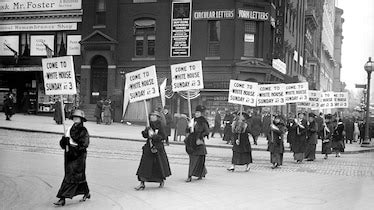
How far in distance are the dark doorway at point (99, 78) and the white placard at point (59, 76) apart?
2291 centimetres

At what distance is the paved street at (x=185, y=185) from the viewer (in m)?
8.76

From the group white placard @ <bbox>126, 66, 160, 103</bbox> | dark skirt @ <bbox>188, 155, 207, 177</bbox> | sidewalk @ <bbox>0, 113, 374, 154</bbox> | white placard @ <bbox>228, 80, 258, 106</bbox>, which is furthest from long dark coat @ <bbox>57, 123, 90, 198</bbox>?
sidewalk @ <bbox>0, 113, 374, 154</bbox>

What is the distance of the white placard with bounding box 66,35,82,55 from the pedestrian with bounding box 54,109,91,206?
24230mm

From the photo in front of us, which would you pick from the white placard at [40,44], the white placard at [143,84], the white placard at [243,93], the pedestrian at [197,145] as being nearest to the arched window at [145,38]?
the white placard at [40,44]

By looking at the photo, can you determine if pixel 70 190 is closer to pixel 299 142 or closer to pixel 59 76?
pixel 59 76

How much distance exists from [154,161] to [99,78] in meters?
24.5

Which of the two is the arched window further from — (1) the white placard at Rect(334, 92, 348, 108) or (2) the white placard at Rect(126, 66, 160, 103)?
(2) the white placard at Rect(126, 66, 160, 103)

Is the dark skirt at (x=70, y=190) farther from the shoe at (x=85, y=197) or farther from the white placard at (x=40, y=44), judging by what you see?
the white placard at (x=40, y=44)

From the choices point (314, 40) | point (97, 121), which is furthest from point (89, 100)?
point (314, 40)

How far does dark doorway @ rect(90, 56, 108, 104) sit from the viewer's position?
32.3m

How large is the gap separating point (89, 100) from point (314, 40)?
105 ft

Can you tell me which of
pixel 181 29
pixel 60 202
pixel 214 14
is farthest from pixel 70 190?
pixel 181 29

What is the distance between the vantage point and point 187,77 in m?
13.3

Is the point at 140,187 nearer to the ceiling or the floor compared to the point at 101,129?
nearer to the floor
